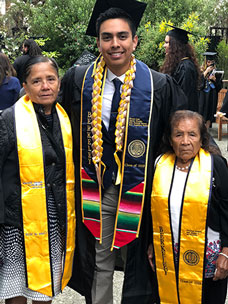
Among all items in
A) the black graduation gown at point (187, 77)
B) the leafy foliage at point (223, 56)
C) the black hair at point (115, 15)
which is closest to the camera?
the black hair at point (115, 15)

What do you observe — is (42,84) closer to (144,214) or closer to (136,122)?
(136,122)

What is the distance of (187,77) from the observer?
16.9 ft

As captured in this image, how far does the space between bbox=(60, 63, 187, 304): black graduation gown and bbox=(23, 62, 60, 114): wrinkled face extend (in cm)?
27

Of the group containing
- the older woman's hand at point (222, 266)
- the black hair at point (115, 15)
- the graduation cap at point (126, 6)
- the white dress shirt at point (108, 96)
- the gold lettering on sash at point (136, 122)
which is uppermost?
the graduation cap at point (126, 6)

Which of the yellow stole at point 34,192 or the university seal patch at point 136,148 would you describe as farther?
the university seal patch at point 136,148

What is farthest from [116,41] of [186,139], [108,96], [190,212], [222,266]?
[222,266]

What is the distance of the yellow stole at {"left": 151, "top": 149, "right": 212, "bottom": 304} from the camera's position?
2.31 m

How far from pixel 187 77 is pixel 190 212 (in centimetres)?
317

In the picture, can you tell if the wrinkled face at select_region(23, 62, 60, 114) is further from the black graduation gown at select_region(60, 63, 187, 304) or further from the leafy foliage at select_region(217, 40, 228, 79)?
the leafy foliage at select_region(217, 40, 228, 79)

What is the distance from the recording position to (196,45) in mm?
9141

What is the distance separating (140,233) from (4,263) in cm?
89

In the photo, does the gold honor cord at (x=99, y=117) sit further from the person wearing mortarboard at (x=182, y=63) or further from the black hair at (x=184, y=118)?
the person wearing mortarboard at (x=182, y=63)

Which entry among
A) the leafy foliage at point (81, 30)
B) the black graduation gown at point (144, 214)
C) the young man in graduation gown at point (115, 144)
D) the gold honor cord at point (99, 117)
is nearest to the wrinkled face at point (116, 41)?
the young man in graduation gown at point (115, 144)

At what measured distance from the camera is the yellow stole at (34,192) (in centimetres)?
229
